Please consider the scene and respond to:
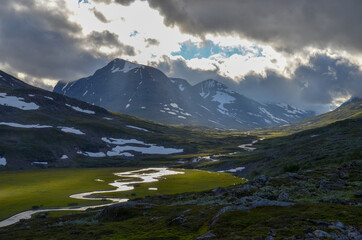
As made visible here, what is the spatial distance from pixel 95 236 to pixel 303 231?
20807mm

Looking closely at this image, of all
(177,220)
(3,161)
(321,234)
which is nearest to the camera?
(321,234)

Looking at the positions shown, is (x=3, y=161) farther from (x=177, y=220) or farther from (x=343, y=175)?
(x=343, y=175)

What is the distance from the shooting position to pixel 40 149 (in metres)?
195

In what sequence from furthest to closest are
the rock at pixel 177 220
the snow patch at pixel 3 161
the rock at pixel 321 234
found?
the snow patch at pixel 3 161, the rock at pixel 177 220, the rock at pixel 321 234

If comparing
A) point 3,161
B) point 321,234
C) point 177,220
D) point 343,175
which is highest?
point 3,161

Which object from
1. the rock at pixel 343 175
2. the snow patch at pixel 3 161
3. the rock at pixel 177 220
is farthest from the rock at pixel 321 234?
the snow patch at pixel 3 161

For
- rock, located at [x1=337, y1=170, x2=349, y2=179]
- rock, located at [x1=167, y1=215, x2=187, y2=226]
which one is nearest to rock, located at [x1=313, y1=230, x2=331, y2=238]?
rock, located at [x1=167, y1=215, x2=187, y2=226]

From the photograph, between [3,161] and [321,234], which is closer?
[321,234]

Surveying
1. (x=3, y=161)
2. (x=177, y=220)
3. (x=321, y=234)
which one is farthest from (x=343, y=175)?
(x=3, y=161)

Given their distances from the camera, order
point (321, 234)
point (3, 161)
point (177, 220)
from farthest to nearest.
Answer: point (3, 161)
point (177, 220)
point (321, 234)

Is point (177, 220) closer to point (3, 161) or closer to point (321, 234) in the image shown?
point (321, 234)

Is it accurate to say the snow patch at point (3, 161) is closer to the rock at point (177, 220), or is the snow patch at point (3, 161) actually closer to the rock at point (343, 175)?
the rock at point (177, 220)

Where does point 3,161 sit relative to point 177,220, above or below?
above

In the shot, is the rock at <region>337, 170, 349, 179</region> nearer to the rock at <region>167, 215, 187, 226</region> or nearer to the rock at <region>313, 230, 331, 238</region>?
the rock at <region>167, 215, 187, 226</region>
